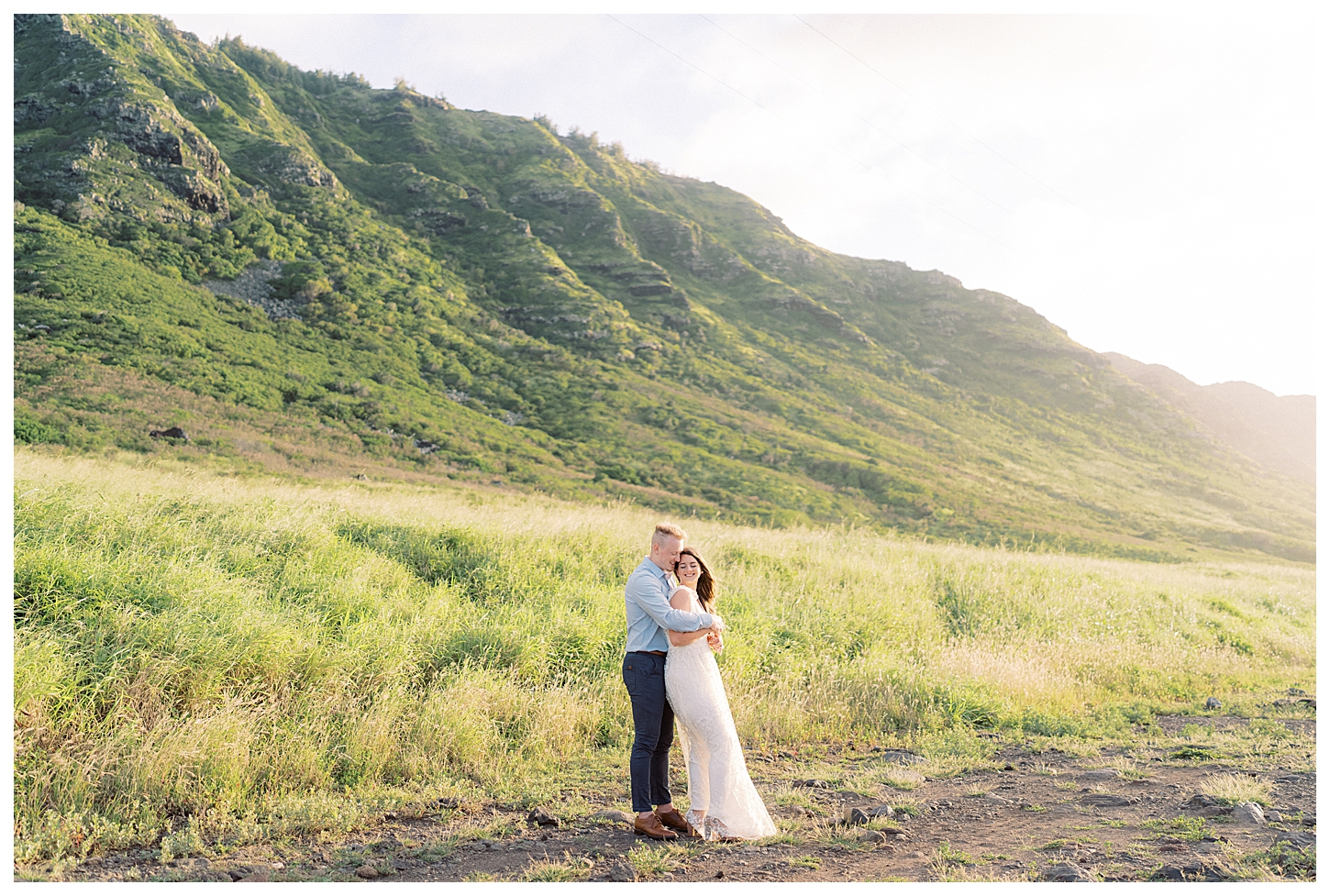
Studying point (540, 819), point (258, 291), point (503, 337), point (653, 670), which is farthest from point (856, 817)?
point (503, 337)

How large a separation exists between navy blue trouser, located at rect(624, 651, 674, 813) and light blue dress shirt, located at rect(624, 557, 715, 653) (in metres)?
0.12

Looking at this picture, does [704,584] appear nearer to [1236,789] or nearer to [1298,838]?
[1298,838]

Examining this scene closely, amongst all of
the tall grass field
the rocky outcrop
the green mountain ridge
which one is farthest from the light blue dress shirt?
the rocky outcrop

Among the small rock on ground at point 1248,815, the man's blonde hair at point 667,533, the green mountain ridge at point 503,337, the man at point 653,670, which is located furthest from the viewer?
the green mountain ridge at point 503,337

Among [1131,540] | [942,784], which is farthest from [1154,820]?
[1131,540]

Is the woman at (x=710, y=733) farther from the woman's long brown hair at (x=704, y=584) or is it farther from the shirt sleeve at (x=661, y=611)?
the woman's long brown hair at (x=704, y=584)

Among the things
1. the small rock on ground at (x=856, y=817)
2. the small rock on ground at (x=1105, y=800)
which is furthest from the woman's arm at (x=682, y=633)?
the small rock on ground at (x=1105, y=800)

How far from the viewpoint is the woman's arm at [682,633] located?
4.66 m

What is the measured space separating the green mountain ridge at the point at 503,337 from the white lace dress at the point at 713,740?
33.2 m

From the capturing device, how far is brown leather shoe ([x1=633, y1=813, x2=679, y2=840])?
4703 millimetres

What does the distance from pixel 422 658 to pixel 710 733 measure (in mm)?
3810

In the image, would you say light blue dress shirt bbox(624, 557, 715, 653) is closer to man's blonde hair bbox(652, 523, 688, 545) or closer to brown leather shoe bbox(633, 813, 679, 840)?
man's blonde hair bbox(652, 523, 688, 545)

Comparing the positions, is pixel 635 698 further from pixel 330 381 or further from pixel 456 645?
pixel 330 381

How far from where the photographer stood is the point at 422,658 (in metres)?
7.17
